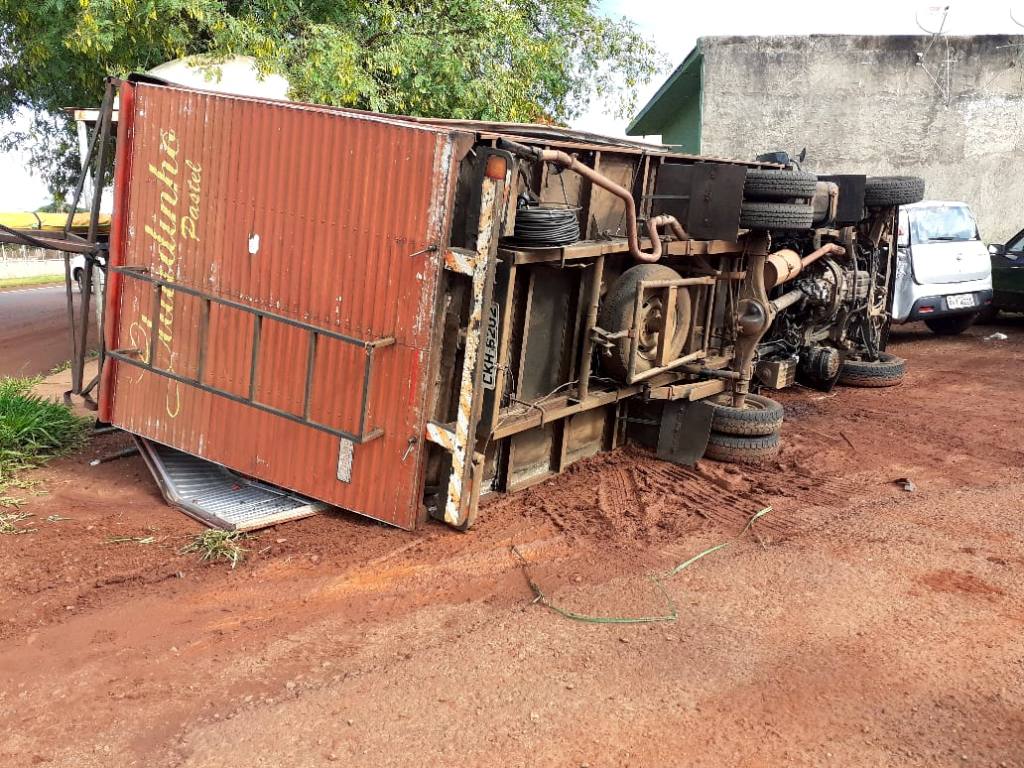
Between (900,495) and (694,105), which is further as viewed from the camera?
(694,105)

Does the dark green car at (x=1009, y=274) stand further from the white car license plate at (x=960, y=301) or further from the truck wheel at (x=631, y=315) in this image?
the truck wheel at (x=631, y=315)

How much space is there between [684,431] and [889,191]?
14.4 ft

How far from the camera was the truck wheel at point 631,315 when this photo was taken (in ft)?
19.9

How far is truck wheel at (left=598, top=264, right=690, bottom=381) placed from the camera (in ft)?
19.9

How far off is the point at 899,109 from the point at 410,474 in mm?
15325

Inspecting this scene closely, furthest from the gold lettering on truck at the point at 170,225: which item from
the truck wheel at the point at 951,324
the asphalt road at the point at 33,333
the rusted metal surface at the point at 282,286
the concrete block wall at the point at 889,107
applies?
the concrete block wall at the point at 889,107

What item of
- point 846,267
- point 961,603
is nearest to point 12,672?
point 961,603

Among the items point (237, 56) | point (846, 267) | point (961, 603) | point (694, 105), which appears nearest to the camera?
point (961, 603)

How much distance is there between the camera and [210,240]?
568 centimetres

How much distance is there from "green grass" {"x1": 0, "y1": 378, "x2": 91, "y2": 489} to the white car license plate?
35.7 ft

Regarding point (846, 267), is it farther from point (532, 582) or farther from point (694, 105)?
point (694, 105)

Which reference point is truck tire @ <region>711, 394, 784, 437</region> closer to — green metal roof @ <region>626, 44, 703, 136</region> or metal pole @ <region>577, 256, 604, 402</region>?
metal pole @ <region>577, 256, 604, 402</region>

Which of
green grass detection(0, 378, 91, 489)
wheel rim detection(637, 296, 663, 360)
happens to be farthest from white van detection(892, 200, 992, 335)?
green grass detection(0, 378, 91, 489)

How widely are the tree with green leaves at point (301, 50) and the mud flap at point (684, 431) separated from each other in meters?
6.63
